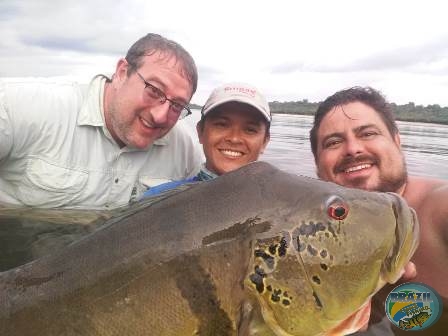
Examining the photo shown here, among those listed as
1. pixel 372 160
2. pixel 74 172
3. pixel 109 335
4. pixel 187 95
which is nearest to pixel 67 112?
pixel 74 172

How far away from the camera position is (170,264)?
2135 mm

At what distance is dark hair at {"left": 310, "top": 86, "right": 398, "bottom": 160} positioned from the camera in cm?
468

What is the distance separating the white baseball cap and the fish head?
7.52 feet

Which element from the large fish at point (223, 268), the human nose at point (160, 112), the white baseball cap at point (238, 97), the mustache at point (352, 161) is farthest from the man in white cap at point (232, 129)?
the large fish at point (223, 268)

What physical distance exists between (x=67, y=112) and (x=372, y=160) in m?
3.20

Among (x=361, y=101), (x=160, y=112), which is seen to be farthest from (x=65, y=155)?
(x=361, y=101)

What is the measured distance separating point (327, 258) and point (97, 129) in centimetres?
368

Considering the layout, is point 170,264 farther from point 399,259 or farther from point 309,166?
point 309,166

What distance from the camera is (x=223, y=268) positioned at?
2141 mm

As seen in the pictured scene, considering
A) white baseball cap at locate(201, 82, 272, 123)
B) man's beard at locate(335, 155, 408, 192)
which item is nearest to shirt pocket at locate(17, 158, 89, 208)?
white baseball cap at locate(201, 82, 272, 123)

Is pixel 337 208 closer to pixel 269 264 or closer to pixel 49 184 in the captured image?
pixel 269 264

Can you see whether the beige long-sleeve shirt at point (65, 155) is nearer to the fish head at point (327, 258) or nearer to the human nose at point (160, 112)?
the human nose at point (160, 112)

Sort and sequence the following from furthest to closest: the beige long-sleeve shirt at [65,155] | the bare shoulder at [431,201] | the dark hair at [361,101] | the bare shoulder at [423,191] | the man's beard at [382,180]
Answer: the beige long-sleeve shirt at [65,155] < the dark hair at [361,101] < the man's beard at [382,180] < the bare shoulder at [423,191] < the bare shoulder at [431,201]

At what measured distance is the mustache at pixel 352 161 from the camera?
432cm
